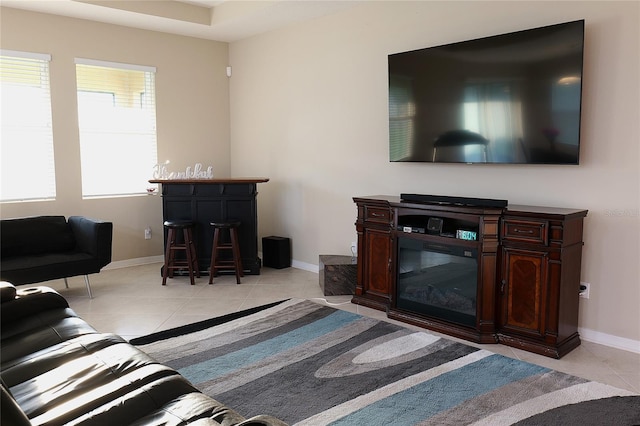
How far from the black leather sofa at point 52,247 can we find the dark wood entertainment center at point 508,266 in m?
2.68

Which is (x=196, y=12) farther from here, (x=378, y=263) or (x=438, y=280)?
(x=438, y=280)

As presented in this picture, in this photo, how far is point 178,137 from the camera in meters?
6.19

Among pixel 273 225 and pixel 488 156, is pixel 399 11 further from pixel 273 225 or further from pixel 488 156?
pixel 273 225

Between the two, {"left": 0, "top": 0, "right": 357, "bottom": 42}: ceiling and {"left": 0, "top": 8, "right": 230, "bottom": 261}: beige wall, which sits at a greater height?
{"left": 0, "top": 0, "right": 357, "bottom": 42}: ceiling

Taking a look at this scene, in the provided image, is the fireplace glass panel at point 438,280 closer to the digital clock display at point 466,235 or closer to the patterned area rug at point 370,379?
the digital clock display at point 466,235

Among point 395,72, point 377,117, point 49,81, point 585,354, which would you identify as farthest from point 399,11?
point 49,81

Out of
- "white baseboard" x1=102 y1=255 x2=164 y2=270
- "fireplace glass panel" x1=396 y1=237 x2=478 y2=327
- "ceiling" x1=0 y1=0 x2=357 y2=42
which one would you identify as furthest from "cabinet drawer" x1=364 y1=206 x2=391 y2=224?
"white baseboard" x1=102 y1=255 x2=164 y2=270

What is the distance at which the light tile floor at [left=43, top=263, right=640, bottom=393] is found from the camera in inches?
123

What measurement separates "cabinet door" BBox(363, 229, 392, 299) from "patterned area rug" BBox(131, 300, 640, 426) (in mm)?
459

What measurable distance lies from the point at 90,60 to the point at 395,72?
10.9 feet

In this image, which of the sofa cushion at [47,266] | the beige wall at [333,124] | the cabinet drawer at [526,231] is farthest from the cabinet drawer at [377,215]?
the sofa cushion at [47,266]

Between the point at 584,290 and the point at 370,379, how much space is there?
66.5 inches

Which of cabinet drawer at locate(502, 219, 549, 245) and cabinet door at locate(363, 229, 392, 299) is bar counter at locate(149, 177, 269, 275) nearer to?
cabinet door at locate(363, 229, 392, 299)

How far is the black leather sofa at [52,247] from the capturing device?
14.0ft
